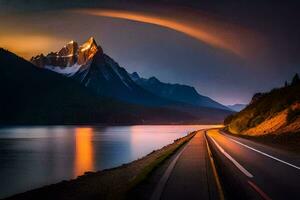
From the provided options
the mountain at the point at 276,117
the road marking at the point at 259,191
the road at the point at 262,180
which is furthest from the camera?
the mountain at the point at 276,117

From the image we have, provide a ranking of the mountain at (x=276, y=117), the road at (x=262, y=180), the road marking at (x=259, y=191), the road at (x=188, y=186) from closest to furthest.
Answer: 1. the road marking at (x=259, y=191)
2. the road at (x=262, y=180)
3. the road at (x=188, y=186)
4. the mountain at (x=276, y=117)

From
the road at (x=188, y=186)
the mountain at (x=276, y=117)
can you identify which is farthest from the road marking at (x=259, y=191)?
the mountain at (x=276, y=117)

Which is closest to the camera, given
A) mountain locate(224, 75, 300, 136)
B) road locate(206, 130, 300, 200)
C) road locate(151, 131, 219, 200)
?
road locate(206, 130, 300, 200)

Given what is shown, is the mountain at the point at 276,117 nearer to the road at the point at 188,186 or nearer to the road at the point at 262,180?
the road at the point at 262,180

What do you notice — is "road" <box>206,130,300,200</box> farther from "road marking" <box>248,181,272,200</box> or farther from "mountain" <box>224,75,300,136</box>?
"mountain" <box>224,75,300,136</box>

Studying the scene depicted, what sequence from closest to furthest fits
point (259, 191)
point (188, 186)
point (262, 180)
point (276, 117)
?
point (259, 191)
point (188, 186)
point (262, 180)
point (276, 117)

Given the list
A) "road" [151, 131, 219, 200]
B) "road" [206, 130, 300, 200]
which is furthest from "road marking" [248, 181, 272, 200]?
"road" [151, 131, 219, 200]

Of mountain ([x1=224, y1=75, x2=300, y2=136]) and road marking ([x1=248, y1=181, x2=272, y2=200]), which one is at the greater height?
mountain ([x1=224, y1=75, x2=300, y2=136])

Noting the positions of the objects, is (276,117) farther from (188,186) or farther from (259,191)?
(259,191)

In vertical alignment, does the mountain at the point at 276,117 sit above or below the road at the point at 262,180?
above

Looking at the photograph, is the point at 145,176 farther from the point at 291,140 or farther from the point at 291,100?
the point at 291,100

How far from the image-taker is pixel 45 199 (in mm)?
20188

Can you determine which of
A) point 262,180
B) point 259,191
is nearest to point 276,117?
point 262,180

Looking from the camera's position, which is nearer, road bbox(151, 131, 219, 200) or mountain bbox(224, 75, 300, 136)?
road bbox(151, 131, 219, 200)
